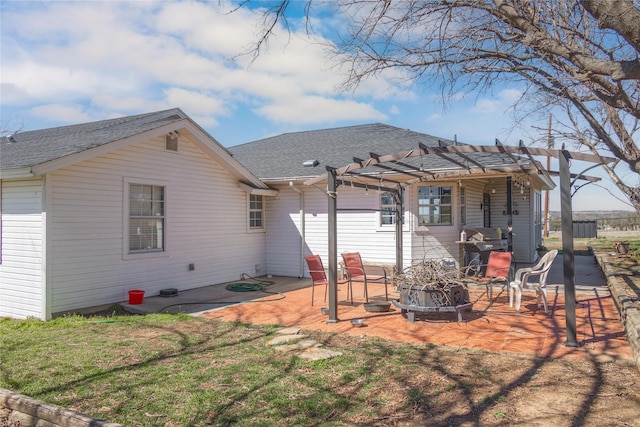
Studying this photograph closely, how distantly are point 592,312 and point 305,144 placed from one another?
10020 mm

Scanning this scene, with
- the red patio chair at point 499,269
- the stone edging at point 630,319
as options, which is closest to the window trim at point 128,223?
the red patio chair at point 499,269

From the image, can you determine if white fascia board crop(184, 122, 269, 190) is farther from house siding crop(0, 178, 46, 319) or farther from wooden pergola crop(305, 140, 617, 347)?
wooden pergola crop(305, 140, 617, 347)

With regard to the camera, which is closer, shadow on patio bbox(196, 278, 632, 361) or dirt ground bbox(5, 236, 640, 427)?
dirt ground bbox(5, 236, 640, 427)

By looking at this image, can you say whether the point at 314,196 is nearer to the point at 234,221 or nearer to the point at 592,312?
the point at 234,221

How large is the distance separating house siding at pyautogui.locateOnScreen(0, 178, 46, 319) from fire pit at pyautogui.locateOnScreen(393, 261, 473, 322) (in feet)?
18.8

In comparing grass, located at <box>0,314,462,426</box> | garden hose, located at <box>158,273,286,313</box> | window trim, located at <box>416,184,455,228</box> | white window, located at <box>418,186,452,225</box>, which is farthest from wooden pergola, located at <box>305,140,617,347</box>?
garden hose, located at <box>158,273,286,313</box>

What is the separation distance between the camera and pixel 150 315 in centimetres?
732

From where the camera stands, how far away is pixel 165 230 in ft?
30.2

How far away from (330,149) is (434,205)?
13.5 feet

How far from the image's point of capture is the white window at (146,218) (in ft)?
28.2

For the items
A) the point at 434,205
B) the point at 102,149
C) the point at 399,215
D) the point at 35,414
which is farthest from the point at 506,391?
the point at 434,205

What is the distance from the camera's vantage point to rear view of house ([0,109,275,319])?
A: 7129mm

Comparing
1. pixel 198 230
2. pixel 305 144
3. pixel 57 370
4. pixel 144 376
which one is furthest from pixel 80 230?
pixel 305 144

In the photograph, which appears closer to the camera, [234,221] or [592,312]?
[592,312]
